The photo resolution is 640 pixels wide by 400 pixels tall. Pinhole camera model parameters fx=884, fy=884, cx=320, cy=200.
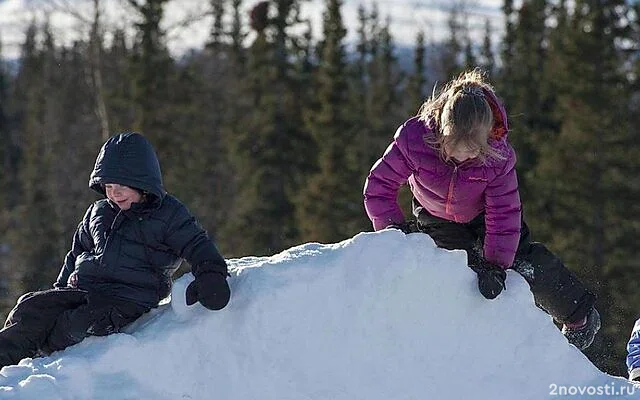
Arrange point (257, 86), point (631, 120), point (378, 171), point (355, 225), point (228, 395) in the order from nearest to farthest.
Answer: point (228, 395) → point (378, 171) → point (631, 120) → point (355, 225) → point (257, 86)

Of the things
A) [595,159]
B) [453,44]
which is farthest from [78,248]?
[453,44]

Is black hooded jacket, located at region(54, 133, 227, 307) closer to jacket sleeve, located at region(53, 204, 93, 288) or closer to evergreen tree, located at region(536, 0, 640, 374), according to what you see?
jacket sleeve, located at region(53, 204, 93, 288)

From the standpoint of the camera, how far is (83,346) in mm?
3803

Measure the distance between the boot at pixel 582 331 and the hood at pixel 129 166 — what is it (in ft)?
7.60

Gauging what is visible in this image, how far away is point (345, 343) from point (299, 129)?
2381 cm

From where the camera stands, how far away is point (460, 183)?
4.27 m

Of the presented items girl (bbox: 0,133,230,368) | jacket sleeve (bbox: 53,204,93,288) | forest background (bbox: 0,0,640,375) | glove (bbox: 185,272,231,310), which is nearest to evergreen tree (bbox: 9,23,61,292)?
forest background (bbox: 0,0,640,375)

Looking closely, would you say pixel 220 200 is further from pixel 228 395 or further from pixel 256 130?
pixel 228 395

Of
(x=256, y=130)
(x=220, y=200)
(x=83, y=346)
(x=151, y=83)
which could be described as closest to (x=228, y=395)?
(x=83, y=346)

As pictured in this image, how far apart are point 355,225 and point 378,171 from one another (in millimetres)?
19494

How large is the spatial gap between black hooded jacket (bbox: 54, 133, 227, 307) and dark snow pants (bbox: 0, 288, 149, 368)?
84mm

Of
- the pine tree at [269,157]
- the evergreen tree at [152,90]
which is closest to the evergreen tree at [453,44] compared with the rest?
the pine tree at [269,157]

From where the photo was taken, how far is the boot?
4.77 meters

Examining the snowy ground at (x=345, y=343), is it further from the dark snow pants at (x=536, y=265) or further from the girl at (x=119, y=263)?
the dark snow pants at (x=536, y=265)
